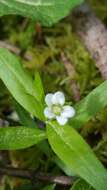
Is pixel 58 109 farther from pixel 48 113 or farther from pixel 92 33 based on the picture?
pixel 92 33

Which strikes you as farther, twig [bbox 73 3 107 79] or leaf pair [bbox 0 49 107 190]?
twig [bbox 73 3 107 79]

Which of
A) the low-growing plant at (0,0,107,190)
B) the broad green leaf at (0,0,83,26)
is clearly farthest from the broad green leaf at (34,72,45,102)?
the broad green leaf at (0,0,83,26)

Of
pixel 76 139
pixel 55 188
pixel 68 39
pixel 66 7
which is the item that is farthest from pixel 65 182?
pixel 68 39

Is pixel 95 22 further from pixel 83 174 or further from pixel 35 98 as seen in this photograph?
pixel 83 174

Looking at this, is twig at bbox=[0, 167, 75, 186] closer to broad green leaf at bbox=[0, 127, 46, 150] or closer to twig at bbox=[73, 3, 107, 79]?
broad green leaf at bbox=[0, 127, 46, 150]

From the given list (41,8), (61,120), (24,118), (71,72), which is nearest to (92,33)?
(71,72)
